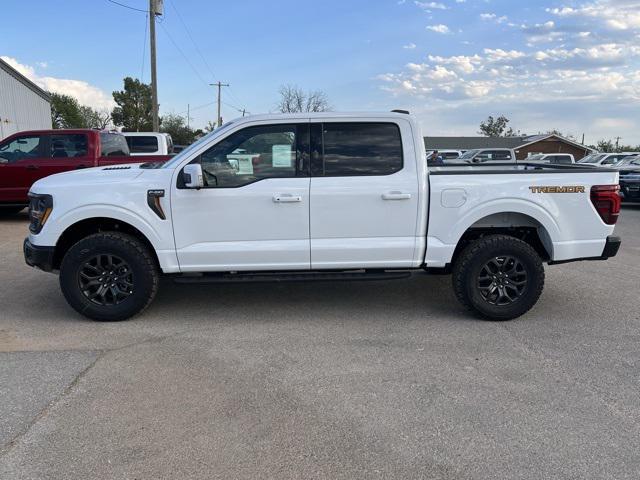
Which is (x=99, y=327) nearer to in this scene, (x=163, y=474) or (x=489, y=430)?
(x=163, y=474)

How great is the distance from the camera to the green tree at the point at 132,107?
239 feet

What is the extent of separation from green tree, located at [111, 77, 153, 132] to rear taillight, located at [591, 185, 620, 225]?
7434cm

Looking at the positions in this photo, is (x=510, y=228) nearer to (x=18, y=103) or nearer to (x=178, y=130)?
(x=18, y=103)

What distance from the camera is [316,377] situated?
12.6 ft

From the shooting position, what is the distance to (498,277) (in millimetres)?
5039

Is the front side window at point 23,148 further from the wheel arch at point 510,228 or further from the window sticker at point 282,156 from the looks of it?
the wheel arch at point 510,228

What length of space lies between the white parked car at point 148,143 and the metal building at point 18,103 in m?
11.5

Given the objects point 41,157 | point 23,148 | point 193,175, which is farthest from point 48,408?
point 23,148

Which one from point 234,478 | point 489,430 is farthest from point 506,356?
point 234,478

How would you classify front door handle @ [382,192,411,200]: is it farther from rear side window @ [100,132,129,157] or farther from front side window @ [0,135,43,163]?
front side window @ [0,135,43,163]

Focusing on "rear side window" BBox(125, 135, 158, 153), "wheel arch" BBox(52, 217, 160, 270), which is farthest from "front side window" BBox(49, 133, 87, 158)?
"wheel arch" BBox(52, 217, 160, 270)

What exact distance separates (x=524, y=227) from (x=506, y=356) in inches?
63.1

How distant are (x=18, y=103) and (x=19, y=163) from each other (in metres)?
19.3

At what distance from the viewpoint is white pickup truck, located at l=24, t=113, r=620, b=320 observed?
480cm
